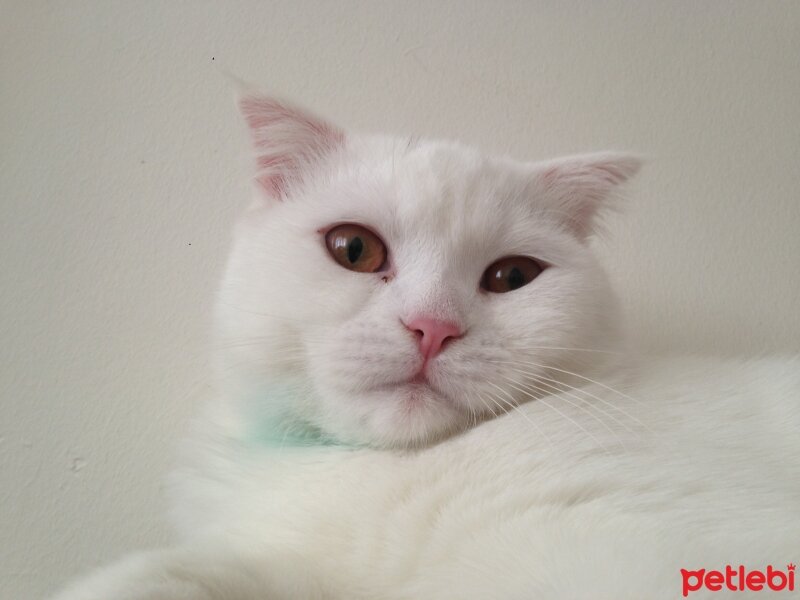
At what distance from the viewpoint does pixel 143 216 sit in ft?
4.26

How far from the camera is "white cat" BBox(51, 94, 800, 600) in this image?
604mm

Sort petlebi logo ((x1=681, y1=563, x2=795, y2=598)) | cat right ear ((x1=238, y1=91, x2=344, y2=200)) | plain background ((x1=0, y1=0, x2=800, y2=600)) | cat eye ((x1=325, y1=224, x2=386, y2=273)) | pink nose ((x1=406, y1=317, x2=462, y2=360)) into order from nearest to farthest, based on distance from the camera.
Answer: petlebi logo ((x1=681, y1=563, x2=795, y2=598)), pink nose ((x1=406, y1=317, x2=462, y2=360)), cat eye ((x1=325, y1=224, x2=386, y2=273)), cat right ear ((x1=238, y1=91, x2=344, y2=200)), plain background ((x1=0, y1=0, x2=800, y2=600))

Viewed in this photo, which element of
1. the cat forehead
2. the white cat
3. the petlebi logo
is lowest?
the petlebi logo

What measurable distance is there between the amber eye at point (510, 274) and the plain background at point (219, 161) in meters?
0.63

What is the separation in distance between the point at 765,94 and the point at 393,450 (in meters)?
1.49

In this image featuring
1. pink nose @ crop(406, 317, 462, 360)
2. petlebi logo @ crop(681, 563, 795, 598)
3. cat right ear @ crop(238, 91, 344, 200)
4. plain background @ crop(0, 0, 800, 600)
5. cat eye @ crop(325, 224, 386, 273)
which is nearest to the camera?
petlebi logo @ crop(681, 563, 795, 598)

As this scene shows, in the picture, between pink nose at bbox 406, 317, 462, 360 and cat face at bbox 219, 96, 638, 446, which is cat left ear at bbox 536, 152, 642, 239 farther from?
pink nose at bbox 406, 317, 462, 360

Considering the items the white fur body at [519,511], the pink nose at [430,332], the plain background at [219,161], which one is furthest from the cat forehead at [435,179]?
the plain background at [219,161]

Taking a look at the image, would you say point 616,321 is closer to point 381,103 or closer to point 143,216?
point 381,103

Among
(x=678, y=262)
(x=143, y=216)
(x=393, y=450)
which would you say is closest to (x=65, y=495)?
(x=143, y=216)

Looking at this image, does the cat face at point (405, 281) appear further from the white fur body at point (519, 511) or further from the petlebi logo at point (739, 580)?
the petlebi logo at point (739, 580)

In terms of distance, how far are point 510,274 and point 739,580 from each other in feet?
1.70

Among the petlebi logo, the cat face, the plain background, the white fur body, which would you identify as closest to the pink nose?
the cat face

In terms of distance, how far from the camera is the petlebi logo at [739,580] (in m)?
0.52
